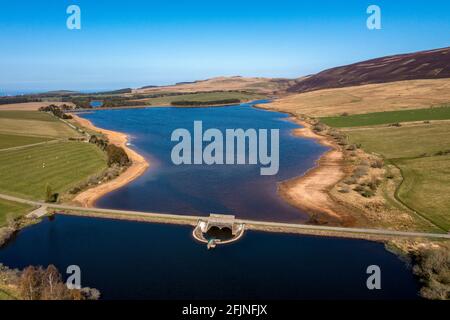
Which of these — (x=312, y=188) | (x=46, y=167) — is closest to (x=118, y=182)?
(x=46, y=167)

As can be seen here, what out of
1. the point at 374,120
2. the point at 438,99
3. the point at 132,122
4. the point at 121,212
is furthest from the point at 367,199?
the point at 132,122

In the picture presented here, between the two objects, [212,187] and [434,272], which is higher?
[212,187]

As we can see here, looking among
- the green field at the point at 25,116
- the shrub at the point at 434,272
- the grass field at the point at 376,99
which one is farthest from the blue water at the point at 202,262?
the green field at the point at 25,116

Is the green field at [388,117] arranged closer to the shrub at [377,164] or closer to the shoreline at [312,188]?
the shoreline at [312,188]

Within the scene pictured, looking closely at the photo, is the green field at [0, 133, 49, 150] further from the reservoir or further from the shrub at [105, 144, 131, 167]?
the reservoir

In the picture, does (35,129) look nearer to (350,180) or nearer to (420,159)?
(350,180)

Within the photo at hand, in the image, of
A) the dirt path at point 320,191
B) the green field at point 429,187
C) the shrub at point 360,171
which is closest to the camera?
the green field at point 429,187

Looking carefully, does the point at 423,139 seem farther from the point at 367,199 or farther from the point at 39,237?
the point at 39,237
